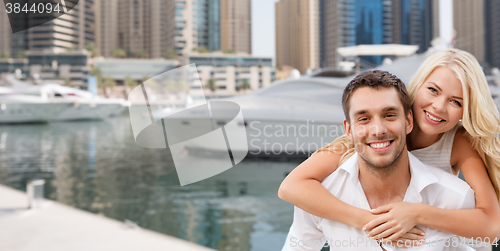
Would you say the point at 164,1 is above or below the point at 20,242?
above

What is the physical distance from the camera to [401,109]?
1.24 m

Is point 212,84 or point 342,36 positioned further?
point 212,84

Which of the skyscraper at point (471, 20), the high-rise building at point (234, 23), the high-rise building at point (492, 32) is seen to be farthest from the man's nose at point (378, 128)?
the high-rise building at point (234, 23)

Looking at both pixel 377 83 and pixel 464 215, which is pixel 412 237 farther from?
pixel 377 83

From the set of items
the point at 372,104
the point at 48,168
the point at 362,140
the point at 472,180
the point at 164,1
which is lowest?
the point at 48,168

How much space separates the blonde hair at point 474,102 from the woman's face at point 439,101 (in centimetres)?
2

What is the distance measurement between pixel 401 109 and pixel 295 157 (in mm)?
11541

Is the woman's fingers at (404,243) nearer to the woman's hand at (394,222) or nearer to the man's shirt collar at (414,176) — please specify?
the woman's hand at (394,222)

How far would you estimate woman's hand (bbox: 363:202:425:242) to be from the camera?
4.09 feet

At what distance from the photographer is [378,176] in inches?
51.3

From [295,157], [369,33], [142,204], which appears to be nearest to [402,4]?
[369,33]

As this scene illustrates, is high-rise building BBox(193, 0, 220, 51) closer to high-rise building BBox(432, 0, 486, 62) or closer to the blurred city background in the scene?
the blurred city background

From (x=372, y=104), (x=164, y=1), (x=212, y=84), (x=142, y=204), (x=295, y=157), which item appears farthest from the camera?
(x=164, y=1)

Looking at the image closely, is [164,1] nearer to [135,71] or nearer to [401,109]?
[135,71]
